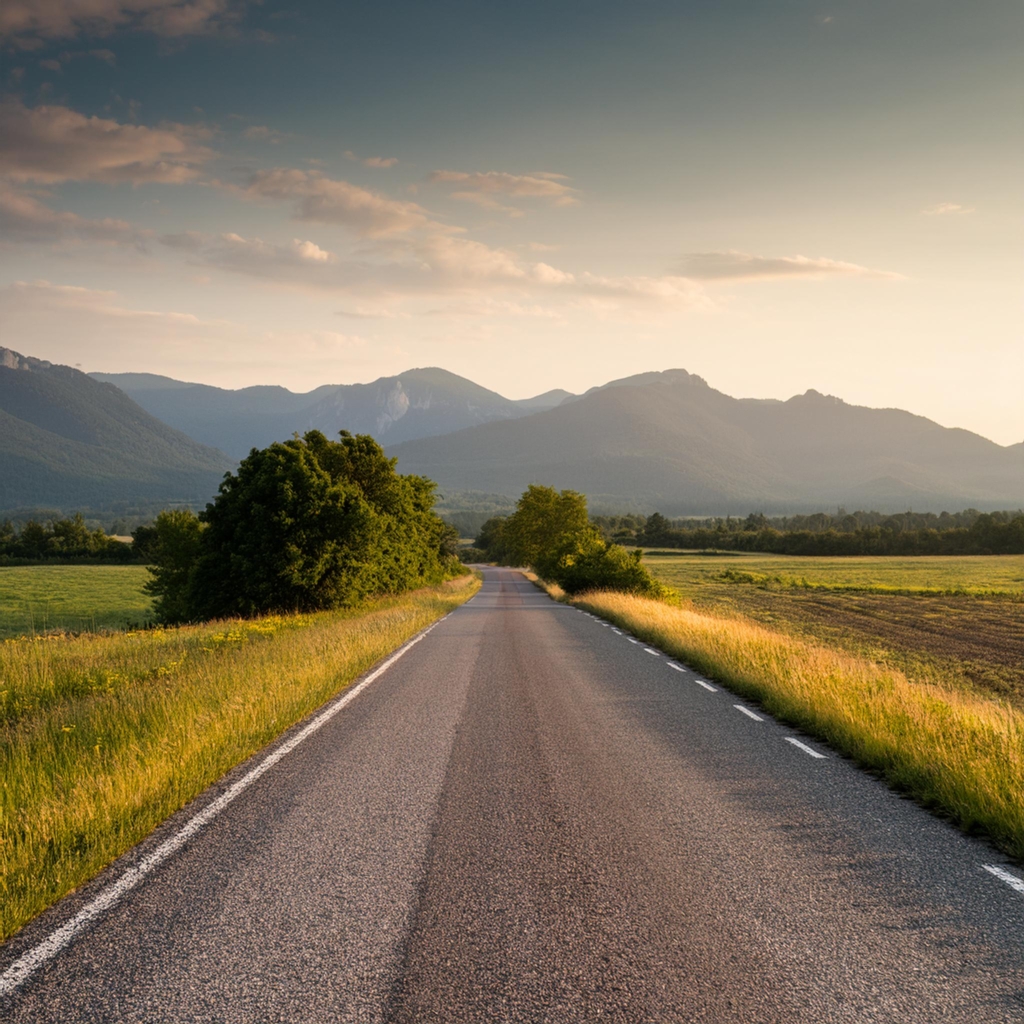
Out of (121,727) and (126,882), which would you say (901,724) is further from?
(121,727)

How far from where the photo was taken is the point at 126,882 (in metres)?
4.57

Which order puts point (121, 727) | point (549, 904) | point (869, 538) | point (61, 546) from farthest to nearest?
point (869, 538) → point (61, 546) → point (121, 727) → point (549, 904)

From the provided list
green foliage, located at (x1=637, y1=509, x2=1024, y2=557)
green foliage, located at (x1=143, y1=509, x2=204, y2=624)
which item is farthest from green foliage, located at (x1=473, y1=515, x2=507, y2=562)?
green foliage, located at (x1=143, y1=509, x2=204, y2=624)

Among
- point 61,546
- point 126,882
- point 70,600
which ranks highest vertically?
point 126,882

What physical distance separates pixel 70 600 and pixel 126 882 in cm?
6030

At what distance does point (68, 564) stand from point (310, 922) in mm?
111637

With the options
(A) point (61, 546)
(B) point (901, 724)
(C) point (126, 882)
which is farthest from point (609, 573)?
(A) point (61, 546)

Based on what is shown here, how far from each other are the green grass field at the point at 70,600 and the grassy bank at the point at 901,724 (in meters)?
31.5

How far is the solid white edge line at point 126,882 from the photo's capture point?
142 inches

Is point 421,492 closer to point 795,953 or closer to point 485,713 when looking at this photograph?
point 485,713

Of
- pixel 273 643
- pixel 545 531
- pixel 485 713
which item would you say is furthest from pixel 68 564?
pixel 485 713

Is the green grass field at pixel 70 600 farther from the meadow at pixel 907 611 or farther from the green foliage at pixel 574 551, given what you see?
the meadow at pixel 907 611

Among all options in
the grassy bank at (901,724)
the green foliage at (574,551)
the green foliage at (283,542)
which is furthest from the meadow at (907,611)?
the green foliage at (283,542)

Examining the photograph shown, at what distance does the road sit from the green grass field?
32.7 metres
